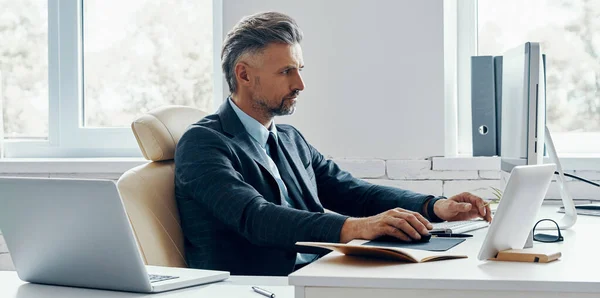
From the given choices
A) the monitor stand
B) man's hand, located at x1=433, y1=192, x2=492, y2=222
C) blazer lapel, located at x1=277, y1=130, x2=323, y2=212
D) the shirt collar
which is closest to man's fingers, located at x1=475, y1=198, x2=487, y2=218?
man's hand, located at x1=433, y1=192, x2=492, y2=222

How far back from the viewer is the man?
1616 millimetres

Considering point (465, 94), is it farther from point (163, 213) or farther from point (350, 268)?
point (350, 268)

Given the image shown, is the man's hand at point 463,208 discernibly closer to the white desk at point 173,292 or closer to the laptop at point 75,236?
the white desk at point 173,292

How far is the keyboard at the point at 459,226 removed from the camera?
1.60 meters

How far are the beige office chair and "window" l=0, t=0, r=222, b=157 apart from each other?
962mm

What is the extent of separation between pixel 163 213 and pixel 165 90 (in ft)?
4.09

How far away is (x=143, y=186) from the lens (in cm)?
185

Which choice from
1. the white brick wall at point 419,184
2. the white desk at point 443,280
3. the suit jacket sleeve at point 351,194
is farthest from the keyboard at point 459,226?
the white brick wall at point 419,184

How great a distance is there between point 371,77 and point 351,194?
558mm

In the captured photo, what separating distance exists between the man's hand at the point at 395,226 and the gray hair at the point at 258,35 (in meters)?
0.79

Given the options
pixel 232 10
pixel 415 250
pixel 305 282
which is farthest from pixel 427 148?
pixel 305 282

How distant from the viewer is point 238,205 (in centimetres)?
171

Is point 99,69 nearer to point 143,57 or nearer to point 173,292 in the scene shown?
point 143,57

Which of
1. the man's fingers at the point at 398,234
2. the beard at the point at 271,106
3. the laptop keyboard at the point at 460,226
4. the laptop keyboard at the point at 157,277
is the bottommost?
the laptop keyboard at the point at 157,277
